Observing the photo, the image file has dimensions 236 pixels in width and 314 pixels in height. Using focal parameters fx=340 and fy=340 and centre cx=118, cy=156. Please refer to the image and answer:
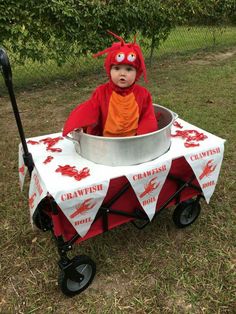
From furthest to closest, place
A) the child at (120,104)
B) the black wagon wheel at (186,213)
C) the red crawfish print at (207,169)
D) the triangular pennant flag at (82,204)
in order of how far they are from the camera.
Result: 1. the black wagon wheel at (186,213)
2. the red crawfish print at (207,169)
3. the child at (120,104)
4. the triangular pennant flag at (82,204)

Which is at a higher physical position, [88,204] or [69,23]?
[69,23]

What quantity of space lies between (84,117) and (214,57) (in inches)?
294

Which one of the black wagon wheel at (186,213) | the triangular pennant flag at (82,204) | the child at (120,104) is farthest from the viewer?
the black wagon wheel at (186,213)

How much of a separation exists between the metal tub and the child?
0.14 meters

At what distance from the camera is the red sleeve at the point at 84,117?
2.17 m

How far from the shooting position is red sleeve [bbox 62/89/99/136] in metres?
2.17

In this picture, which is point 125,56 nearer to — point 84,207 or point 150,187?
point 150,187

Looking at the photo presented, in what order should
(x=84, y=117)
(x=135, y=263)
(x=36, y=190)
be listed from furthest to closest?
(x=135, y=263)
(x=84, y=117)
(x=36, y=190)

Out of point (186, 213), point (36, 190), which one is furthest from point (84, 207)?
point (186, 213)

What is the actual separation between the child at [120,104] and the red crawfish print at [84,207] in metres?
0.48

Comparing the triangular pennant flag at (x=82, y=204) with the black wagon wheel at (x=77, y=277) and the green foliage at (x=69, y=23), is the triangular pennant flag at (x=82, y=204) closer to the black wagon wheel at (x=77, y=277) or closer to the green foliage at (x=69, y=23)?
the black wagon wheel at (x=77, y=277)

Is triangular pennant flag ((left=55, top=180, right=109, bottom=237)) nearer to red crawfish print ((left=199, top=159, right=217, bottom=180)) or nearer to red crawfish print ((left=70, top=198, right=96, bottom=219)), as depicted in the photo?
red crawfish print ((left=70, top=198, right=96, bottom=219))

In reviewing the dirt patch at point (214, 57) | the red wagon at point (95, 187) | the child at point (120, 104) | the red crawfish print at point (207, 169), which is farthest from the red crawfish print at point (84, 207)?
the dirt patch at point (214, 57)

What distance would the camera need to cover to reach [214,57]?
345 inches
